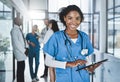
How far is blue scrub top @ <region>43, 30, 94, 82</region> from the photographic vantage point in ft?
7.41

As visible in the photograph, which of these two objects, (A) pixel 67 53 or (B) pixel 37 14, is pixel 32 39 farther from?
(B) pixel 37 14

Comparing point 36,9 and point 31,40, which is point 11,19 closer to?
point 31,40

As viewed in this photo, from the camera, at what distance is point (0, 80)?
16.1 ft

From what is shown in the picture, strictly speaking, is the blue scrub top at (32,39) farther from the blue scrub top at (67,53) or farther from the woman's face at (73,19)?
the woman's face at (73,19)

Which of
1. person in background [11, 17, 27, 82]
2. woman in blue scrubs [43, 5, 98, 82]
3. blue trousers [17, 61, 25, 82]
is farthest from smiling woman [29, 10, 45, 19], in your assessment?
woman in blue scrubs [43, 5, 98, 82]

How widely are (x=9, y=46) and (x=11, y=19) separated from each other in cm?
65

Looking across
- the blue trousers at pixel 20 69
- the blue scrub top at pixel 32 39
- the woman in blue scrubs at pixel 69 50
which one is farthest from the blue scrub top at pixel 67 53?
the blue scrub top at pixel 32 39

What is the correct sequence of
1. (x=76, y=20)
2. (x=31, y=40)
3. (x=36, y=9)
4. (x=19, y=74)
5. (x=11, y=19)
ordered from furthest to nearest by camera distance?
(x=36, y=9)
(x=31, y=40)
(x=11, y=19)
(x=19, y=74)
(x=76, y=20)

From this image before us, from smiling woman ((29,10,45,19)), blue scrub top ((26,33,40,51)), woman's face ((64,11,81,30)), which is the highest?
smiling woman ((29,10,45,19))

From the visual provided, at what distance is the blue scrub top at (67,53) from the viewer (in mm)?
2260

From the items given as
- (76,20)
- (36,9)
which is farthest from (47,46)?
(36,9)

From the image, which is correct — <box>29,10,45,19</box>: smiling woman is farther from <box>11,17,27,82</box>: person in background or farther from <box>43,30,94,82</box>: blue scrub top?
<box>43,30,94,82</box>: blue scrub top

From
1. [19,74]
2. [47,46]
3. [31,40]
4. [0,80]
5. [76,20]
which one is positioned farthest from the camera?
[31,40]

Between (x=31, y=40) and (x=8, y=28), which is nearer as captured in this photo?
(x=8, y=28)
